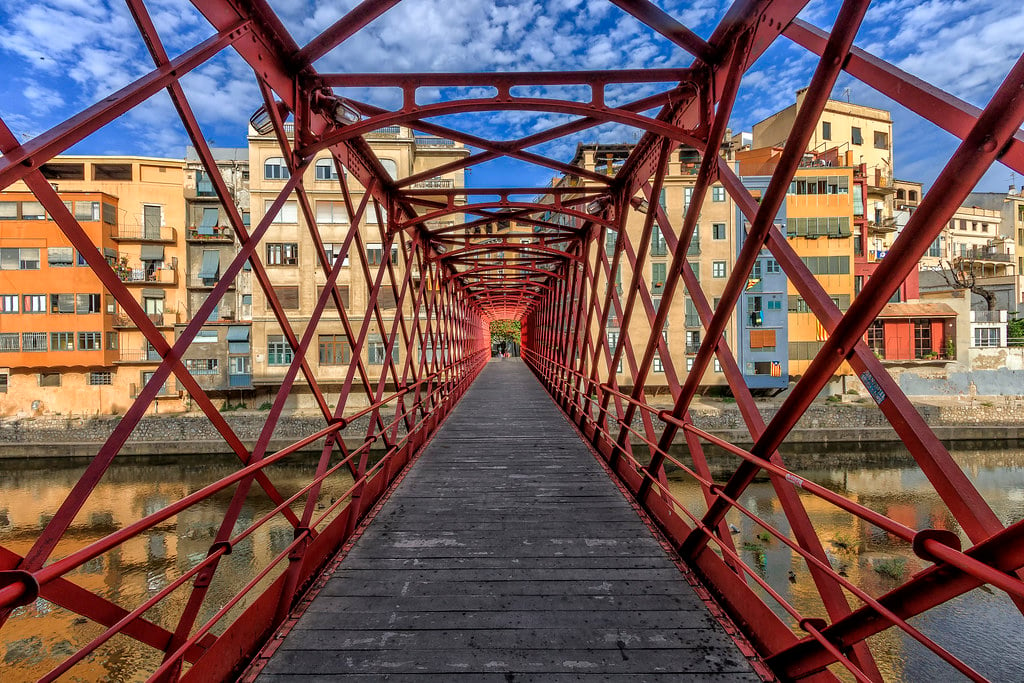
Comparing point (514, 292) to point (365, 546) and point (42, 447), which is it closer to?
point (365, 546)

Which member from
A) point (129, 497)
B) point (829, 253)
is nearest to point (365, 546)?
point (129, 497)

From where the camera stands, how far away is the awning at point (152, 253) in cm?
2825

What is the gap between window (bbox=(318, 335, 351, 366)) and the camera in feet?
80.8

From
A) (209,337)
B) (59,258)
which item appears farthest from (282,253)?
(59,258)

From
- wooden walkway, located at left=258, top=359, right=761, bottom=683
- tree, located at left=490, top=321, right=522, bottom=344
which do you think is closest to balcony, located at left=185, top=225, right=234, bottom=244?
tree, located at left=490, top=321, right=522, bottom=344

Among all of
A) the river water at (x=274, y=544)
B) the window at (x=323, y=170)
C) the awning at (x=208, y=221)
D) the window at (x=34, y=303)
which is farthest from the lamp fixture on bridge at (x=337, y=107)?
the awning at (x=208, y=221)

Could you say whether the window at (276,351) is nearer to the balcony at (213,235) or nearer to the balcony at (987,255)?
the balcony at (213,235)

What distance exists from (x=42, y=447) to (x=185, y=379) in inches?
1072

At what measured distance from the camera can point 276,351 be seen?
82.2ft

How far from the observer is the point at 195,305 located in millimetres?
29328

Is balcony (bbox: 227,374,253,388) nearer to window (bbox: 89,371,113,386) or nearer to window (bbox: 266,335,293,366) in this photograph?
window (bbox: 266,335,293,366)

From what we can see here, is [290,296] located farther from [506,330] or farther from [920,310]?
[920,310]

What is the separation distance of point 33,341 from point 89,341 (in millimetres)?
2297

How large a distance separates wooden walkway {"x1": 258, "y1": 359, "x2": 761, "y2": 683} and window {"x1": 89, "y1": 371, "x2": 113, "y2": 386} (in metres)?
29.2
